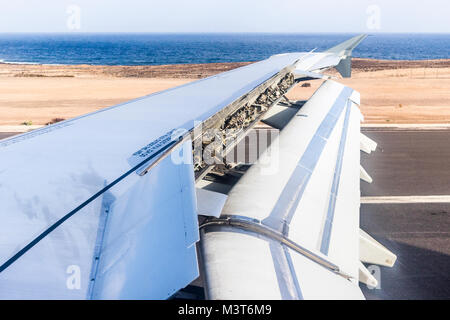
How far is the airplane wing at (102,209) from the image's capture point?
2539 millimetres

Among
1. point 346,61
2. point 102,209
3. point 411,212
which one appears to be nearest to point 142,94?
point 346,61

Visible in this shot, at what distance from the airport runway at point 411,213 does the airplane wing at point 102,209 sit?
11.1ft

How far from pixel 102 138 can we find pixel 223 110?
2.35 m

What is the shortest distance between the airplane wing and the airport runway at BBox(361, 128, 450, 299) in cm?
339

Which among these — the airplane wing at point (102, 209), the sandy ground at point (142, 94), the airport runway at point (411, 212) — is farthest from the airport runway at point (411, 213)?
the sandy ground at point (142, 94)

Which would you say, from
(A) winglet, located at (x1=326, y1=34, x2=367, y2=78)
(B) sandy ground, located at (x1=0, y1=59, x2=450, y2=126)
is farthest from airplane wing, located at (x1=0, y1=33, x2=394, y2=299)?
(B) sandy ground, located at (x1=0, y1=59, x2=450, y2=126)

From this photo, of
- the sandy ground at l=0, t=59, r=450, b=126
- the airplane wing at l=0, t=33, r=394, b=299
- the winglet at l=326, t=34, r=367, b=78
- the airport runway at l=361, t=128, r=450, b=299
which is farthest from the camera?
the sandy ground at l=0, t=59, r=450, b=126

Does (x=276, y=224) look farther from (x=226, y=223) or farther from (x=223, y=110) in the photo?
(x=223, y=110)

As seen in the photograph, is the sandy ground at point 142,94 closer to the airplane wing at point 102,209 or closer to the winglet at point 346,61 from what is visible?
the winglet at point 346,61

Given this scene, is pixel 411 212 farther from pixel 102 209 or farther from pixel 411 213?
pixel 102 209

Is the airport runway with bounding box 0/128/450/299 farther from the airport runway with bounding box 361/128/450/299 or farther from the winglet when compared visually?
the winglet

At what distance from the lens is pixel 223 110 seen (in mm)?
6492

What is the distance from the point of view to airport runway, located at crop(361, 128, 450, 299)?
7.26 m

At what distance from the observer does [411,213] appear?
10227mm
